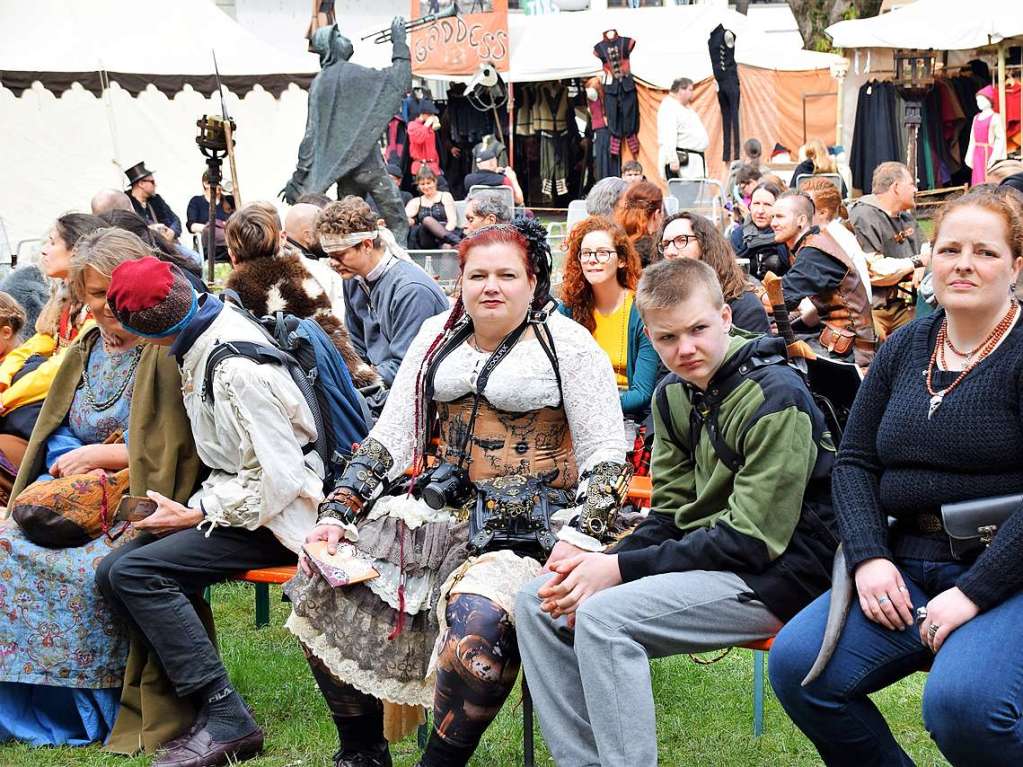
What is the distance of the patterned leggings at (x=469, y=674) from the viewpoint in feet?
10.4

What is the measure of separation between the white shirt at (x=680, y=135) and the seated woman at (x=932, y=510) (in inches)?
501

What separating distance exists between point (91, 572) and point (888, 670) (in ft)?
8.42

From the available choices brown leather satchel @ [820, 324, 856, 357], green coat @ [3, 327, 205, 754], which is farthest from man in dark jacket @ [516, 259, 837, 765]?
brown leather satchel @ [820, 324, 856, 357]

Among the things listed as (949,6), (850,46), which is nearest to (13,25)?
(850,46)

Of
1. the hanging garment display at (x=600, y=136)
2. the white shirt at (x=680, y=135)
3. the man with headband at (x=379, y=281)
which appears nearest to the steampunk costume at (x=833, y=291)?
the man with headband at (x=379, y=281)

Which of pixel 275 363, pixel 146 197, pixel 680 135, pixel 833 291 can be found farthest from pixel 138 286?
pixel 680 135

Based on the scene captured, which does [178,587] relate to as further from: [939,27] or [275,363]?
[939,27]

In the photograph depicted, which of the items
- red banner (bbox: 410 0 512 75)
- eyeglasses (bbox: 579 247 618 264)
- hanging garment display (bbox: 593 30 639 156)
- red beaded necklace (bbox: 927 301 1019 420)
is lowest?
red beaded necklace (bbox: 927 301 1019 420)

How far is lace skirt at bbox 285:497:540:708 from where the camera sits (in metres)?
3.50

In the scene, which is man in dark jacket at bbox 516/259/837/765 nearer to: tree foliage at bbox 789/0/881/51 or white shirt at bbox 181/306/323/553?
white shirt at bbox 181/306/323/553

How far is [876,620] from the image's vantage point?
286 centimetres

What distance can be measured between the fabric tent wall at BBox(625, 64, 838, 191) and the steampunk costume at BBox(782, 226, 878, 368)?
13745 mm

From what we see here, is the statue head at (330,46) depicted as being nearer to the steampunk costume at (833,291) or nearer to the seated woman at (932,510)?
the steampunk costume at (833,291)

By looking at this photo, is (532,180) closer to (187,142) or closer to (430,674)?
(187,142)
